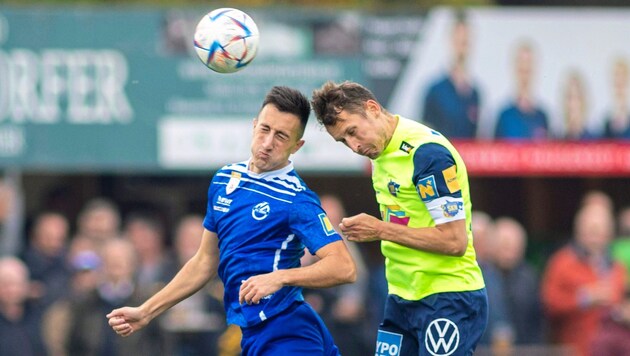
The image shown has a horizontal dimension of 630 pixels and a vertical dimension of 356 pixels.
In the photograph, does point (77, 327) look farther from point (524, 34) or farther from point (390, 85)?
point (524, 34)

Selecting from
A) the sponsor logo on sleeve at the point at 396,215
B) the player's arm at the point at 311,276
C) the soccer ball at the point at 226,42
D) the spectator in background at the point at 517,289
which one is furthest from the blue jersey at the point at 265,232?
the spectator in background at the point at 517,289

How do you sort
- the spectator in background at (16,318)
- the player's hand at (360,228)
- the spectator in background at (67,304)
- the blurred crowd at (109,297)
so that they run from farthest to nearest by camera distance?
the spectator in background at (67,304), the blurred crowd at (109,297), the spectator in background at (16,318), the player's hand at (360,228)

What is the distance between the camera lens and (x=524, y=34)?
13906mm

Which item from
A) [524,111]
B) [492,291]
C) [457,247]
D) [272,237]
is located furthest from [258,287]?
[524,111]

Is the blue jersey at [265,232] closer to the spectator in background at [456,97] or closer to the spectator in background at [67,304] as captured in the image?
the spectator in background at [67,304]

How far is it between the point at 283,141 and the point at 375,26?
685 cm

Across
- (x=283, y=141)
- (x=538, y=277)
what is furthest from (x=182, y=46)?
(x=283, y=141)

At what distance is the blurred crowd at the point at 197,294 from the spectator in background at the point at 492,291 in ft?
0.04

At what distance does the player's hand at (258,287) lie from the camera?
6.64m

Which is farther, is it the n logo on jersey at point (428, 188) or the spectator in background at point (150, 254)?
the spectator in background at point (150, 254)

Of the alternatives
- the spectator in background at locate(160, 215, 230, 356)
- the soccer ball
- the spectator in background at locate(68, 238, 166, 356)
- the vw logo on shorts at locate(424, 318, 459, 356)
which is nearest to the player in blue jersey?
the vw logo on shorts at locate(424, 318, 459, 356)

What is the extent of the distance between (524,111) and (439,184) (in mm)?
6997

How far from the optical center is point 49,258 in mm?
12562

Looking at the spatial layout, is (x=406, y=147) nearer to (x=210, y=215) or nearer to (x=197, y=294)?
(x=210, y=215)
